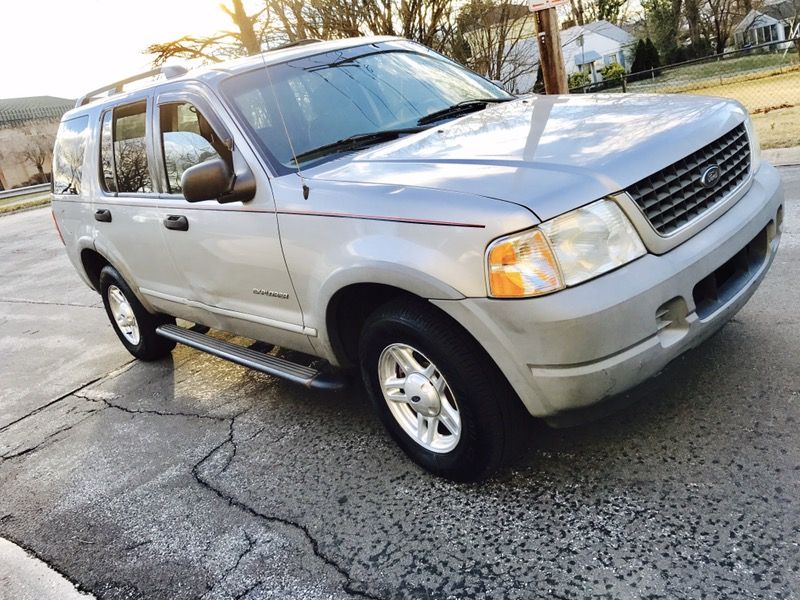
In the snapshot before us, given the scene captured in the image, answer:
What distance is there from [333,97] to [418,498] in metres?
2.08

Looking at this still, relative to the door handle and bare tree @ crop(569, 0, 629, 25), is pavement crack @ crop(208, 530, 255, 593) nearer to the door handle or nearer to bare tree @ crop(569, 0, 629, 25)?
the door handle

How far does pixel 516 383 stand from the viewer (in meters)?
2.62

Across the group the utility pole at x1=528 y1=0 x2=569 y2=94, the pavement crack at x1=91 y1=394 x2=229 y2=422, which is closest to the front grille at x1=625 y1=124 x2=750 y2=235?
the pavement crack at x1=91 y1=394 x2=229 y2=422

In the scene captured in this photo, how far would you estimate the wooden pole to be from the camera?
7949mm

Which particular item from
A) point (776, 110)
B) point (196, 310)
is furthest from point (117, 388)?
point (776, 110)

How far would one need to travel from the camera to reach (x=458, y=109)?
390 centimetres

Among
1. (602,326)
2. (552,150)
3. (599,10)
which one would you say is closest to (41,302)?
(552,150)

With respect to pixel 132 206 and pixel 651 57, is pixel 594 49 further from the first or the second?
pixel 132 206

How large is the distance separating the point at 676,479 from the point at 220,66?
3165mm

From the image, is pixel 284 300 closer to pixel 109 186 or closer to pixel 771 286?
pixel 109 186

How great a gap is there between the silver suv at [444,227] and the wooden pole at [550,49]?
12.8ft


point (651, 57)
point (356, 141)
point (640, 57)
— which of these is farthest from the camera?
point (640, 57)

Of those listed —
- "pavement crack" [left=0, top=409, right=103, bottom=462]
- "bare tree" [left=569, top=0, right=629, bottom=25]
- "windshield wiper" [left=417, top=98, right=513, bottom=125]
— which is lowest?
"pavement crack" [left=0, top=409, right=103, bottom=462]

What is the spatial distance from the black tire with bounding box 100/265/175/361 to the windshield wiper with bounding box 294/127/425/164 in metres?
2.33
